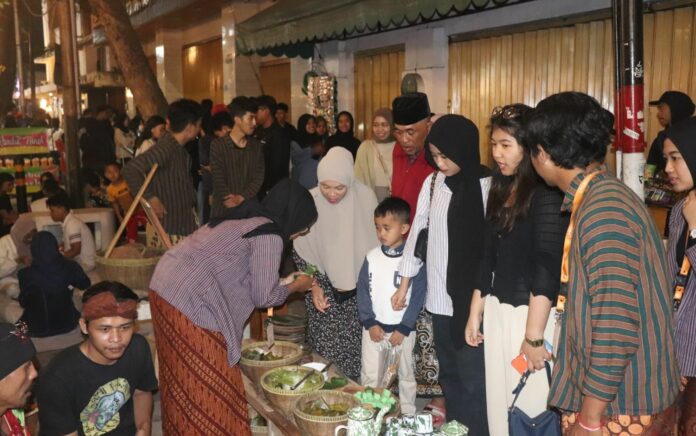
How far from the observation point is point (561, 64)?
23.0ft

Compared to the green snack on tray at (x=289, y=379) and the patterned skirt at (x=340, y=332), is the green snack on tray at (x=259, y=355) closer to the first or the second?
the green snack on tray at (x=289, y=379)

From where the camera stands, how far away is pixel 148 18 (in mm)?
17953

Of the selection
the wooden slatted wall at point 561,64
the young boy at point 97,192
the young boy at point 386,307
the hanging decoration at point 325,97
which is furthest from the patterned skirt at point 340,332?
the hanging decoration at point 325,97

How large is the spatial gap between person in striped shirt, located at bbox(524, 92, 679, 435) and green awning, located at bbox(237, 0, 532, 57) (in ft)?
12.6

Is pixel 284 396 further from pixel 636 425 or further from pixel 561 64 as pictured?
pixel 561 64

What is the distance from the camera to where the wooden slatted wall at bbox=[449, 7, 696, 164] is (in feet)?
19.6

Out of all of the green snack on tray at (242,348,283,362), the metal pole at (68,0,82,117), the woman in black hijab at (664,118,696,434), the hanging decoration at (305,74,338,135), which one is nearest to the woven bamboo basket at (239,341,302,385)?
the green snack on tray at (242,348,283,362)

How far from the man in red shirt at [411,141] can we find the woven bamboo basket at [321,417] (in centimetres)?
→ 161

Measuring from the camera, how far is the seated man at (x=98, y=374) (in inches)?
128

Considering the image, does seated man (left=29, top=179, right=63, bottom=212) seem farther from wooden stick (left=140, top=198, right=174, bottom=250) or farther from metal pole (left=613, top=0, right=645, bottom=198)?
metal pole (left=613, top=0, right=645, bottom=198)

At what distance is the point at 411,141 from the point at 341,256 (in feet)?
2.99

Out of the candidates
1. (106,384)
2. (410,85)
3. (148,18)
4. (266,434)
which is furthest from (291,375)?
(148,18)

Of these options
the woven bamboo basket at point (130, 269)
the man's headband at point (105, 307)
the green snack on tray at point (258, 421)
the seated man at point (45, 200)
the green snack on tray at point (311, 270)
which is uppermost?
the seated man at point (45, 200)

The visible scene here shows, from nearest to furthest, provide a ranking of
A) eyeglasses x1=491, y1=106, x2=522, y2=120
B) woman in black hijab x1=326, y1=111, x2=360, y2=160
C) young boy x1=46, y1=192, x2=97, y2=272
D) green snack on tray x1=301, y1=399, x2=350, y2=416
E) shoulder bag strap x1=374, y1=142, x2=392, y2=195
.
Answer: eyeglasses x1=491, y1=106, x2=522, y2=120
green snack on tray x1=301, y1=399, x2=350, y2=416
shoulder bag strap x1=374, y1=142, x2=392, y2=195
young boy x1=46, y1=192, x2=97, y2=272
woman in black hijab x1=326, y1=111, x2=360, y2=160
